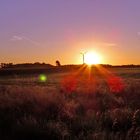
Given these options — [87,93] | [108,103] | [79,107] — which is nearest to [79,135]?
[79,107]

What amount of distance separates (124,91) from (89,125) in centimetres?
1282

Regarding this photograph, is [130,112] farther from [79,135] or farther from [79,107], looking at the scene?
[79,135]

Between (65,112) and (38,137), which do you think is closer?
(38,137)

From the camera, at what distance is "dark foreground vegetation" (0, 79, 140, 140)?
43.5 ft

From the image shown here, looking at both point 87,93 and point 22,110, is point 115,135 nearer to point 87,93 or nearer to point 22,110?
point 22,110

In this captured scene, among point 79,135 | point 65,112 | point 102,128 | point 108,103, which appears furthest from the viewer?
point 108,103

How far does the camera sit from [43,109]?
17.6 m

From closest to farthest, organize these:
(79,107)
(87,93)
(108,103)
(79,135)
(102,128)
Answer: (79,135) → (102,128) → (79,107) → (108,103) → (87,93)

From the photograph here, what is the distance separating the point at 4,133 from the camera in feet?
45.2

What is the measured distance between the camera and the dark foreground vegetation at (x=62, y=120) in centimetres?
1327

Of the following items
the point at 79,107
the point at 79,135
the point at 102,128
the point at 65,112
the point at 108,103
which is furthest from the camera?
the point at 108,103

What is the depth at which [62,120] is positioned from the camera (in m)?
15.6

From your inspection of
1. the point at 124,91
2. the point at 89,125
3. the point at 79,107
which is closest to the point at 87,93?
the point at 124,91

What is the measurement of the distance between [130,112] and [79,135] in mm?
4267
